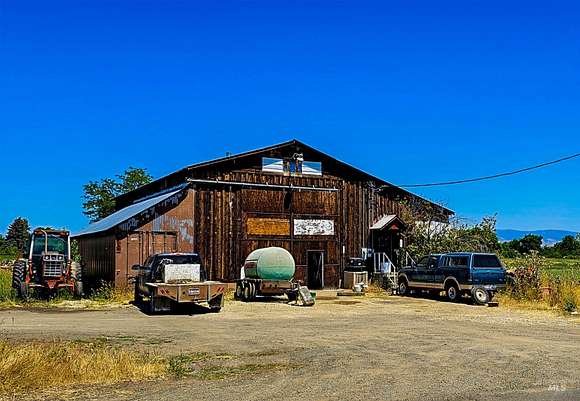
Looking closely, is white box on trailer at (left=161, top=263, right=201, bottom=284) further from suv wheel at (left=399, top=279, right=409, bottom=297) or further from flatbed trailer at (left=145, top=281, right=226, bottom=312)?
suv wheel at (left=399, top=279, right=409, bottom=297)

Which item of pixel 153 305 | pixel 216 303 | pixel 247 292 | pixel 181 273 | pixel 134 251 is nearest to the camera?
pixel 153 305

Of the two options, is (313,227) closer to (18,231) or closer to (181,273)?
(181,273)

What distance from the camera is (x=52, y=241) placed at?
90.9 feet

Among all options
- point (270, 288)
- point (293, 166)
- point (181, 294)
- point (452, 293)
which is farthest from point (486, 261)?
point (181, 294)

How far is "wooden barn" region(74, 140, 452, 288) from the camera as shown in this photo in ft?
99.8

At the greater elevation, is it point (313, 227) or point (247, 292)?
point (313, 227)

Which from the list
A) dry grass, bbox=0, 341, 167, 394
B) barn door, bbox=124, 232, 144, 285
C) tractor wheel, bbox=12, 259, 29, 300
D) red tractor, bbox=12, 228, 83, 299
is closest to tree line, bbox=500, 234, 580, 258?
barn door, bbox=124, 232, 144, 285

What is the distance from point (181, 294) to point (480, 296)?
1156cm

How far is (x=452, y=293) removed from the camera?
27.1 metres

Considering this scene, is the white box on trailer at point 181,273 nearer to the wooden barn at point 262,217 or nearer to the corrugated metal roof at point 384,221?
the wooden barn at point 262,217

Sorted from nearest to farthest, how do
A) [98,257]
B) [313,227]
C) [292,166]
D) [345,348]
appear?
[345,348] → [98,257] → [292,166] → [313,227]

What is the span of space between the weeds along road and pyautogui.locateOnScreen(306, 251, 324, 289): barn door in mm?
9992

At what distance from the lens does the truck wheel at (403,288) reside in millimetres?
30505

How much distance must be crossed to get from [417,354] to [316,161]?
72.7ft
